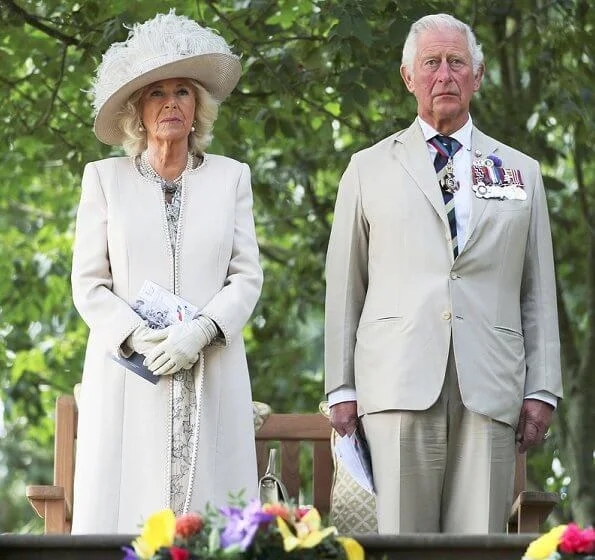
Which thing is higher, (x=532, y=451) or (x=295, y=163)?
(x=295, y=163)

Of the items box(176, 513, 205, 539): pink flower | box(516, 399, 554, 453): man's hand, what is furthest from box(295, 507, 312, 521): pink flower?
box(516, 399, 554, 453): man's hand

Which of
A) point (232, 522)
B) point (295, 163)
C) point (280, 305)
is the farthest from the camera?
point (280, 305)

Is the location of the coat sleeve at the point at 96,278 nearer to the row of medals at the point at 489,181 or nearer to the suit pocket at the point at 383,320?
the suit pocket at the point at 383,320

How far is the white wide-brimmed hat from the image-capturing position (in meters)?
5.30

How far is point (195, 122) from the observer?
17.8ft

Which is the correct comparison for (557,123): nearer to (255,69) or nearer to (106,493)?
(255,69)

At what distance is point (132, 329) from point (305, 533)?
1.64m

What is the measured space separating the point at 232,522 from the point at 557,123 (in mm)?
5232

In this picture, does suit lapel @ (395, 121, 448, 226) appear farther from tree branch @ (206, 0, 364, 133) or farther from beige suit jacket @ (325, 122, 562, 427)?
tree branch @ (206, 0, 364, 133)

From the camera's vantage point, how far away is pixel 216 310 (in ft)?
16.7

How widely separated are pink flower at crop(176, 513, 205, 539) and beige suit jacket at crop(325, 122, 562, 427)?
159 centimetres

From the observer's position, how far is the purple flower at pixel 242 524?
11.4ft

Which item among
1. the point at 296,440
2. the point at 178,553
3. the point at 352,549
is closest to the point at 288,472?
the point at 296,440

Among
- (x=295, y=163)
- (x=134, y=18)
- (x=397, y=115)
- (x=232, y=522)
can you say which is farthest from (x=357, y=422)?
(x=295, y=163)
